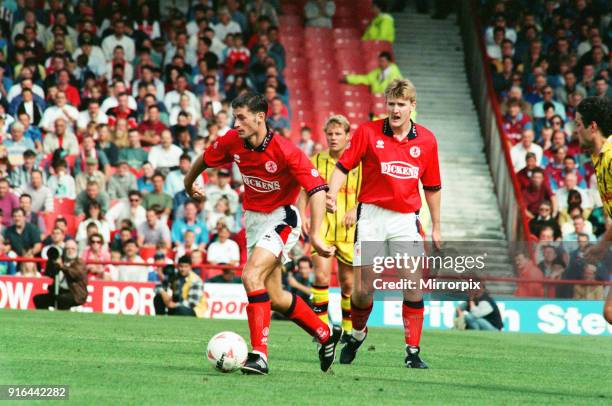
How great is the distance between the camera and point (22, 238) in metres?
19.6

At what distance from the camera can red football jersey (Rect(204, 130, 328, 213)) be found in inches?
368

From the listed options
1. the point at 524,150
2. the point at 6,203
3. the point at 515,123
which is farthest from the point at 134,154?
the point at 515,123

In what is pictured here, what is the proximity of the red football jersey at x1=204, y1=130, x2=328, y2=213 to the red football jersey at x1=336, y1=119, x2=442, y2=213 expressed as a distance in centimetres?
108

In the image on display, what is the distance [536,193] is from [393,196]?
1220cm

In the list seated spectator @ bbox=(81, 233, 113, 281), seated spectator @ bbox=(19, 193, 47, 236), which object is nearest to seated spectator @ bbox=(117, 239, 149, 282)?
seated spectator @ bbox=(81, 233, 113, 281)

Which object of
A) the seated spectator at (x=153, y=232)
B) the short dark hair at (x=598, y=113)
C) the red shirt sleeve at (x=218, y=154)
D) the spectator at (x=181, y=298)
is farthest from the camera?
the seated spectator at (x=153, y=232)

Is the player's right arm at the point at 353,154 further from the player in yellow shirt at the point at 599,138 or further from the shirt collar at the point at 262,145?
the player in yellow shirt at the point at 599,138

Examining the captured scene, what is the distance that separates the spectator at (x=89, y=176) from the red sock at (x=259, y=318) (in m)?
11.9

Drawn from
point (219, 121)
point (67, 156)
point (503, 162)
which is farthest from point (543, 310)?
point (67, 156)

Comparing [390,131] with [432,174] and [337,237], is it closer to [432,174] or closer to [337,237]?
[432,174]

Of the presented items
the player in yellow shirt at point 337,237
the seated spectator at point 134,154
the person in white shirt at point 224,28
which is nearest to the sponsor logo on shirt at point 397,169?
the player in yellow shirt at point 337,237

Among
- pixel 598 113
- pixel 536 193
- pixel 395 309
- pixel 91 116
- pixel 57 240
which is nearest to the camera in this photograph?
pixel 598 113

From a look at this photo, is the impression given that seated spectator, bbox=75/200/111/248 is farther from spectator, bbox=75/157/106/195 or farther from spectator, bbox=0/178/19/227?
spectator, bbox=0/178/19/227

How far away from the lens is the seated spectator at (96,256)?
19609 millimetres
